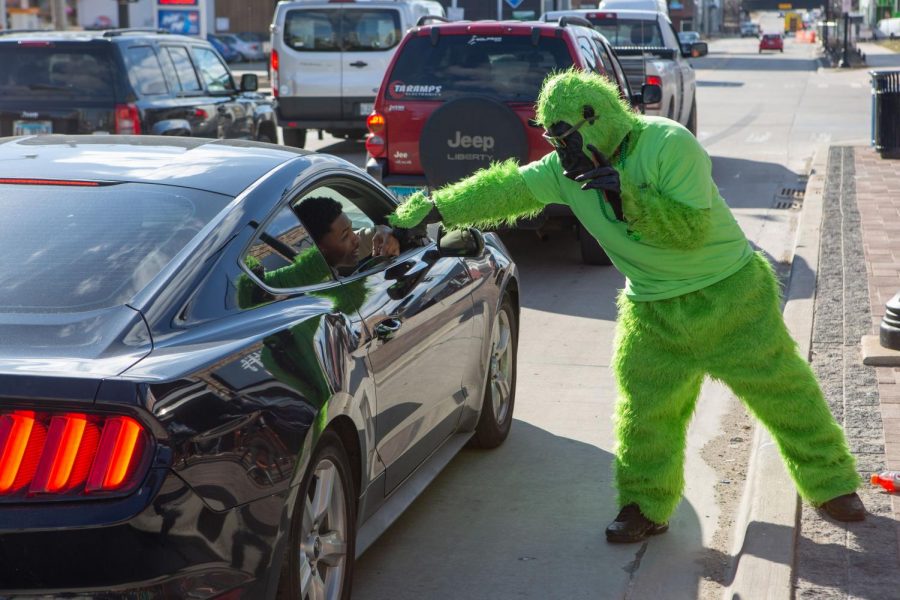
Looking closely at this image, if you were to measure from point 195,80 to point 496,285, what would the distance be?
895 centimetres

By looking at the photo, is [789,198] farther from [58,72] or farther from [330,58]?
[58,72]

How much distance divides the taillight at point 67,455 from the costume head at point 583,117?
2.04m

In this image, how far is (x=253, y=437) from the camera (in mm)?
3287

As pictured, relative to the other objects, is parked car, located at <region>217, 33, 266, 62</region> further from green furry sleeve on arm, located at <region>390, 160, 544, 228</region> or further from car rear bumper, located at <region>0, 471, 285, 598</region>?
car rear bumper, located at <region>0, 471, 285, 598</region>

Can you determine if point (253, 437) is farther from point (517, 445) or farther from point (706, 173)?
point (517, 445)

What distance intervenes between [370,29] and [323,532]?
1580 centimetres

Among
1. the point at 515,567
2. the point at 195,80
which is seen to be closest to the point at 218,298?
the point at 515,567

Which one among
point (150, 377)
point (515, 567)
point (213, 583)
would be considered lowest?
point (515, 567)

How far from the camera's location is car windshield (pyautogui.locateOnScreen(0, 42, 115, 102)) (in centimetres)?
1259

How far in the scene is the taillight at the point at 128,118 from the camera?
12.4 metres

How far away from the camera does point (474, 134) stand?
31.9 feet

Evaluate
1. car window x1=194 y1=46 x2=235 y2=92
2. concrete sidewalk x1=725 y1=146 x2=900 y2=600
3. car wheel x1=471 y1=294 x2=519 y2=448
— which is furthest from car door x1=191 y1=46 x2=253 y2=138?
car wheel x1=471 y1=294 x2=519 y2=448

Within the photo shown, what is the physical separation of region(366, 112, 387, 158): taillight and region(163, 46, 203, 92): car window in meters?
3.64

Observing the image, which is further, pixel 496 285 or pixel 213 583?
pixel 496 285
